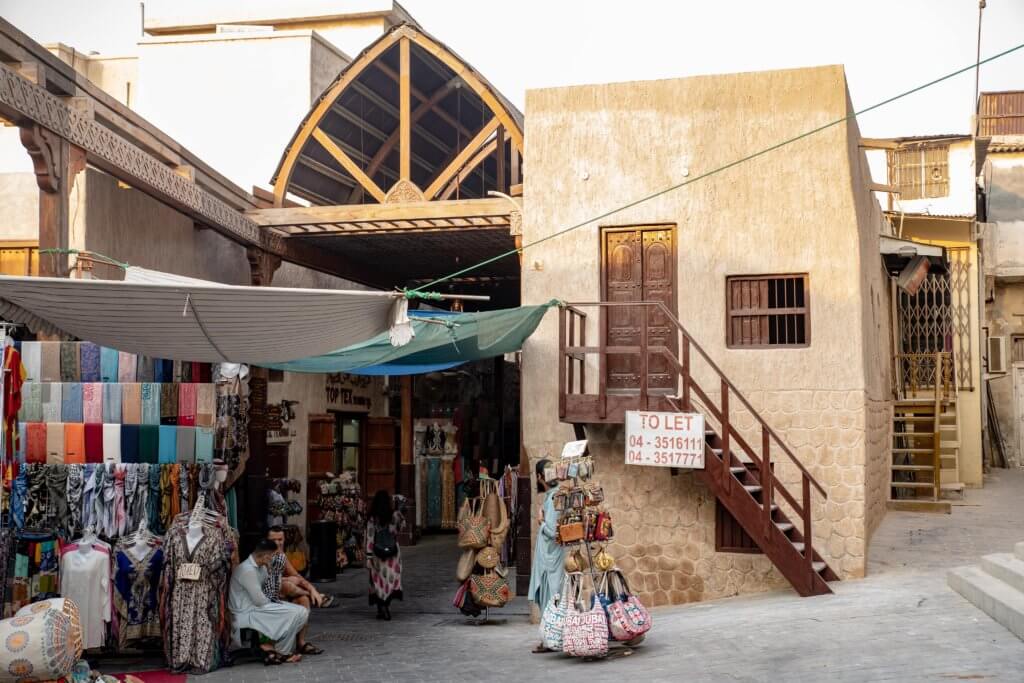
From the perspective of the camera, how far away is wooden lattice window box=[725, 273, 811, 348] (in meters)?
11.9

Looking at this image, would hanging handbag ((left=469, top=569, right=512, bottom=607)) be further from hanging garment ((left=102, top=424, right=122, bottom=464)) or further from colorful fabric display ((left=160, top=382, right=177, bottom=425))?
hanging garment ((left=102, top=424, right=122, bottom=464))

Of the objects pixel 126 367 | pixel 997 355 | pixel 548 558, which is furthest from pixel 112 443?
pixel 997 355

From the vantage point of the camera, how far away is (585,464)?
29.6 ft

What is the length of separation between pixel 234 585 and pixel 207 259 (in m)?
6.40

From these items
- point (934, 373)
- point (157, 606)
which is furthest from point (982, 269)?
point (157, 606)

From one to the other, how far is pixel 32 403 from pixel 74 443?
0.56 m

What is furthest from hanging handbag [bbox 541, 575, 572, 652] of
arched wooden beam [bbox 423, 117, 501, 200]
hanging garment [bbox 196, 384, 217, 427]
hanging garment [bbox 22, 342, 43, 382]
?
arched wooden beam [bbox 423, 117, 501, 200]

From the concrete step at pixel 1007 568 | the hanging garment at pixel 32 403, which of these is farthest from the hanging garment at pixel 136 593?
the concrete step at pixel 1007 568

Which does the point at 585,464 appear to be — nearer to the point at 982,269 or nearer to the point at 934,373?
the point at 934,373

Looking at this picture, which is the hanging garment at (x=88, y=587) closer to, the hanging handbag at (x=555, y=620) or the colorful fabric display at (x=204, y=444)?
the colorful fabric display at (x=204, y=444)

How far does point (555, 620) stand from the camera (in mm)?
8836

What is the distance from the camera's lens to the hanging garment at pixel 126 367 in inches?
418

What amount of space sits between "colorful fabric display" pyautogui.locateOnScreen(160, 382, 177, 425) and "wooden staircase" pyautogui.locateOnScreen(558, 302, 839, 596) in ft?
13.2

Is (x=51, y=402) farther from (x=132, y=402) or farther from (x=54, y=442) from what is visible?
(x=132, y=402)
